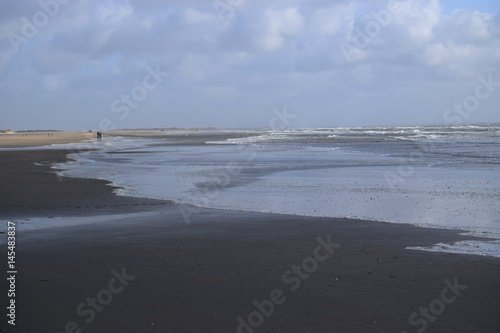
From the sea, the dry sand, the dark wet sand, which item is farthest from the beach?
the dry sand

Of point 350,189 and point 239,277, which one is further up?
point 350,189

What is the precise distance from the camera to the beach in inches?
262

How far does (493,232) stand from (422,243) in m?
2.21

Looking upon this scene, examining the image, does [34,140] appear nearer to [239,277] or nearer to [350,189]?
[350,189]

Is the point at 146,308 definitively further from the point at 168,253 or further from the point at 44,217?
the point at 44,217

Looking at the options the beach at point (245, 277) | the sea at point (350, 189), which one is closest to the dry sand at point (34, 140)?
the sea at point (350, 189)

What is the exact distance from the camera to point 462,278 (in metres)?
8.24

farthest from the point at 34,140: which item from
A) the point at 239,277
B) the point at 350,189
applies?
the point at 239,277

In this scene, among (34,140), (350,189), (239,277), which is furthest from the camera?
(34,140)

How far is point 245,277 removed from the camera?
27.7 ft

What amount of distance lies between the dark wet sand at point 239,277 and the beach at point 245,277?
0.02 metres

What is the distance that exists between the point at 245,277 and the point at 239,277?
9 cm

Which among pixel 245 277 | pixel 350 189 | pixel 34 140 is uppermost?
pixel 34 140

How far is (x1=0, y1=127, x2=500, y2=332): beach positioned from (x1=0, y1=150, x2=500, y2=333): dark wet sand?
2cm
